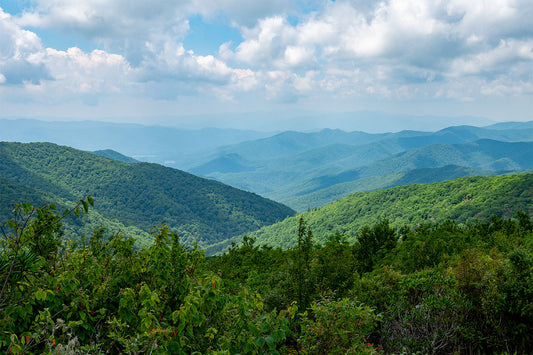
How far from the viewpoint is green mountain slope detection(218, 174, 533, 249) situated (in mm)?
94750

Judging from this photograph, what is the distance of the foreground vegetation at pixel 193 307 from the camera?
541cm

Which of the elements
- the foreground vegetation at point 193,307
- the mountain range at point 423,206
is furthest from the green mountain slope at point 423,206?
the foreground vegetation at point 193,307

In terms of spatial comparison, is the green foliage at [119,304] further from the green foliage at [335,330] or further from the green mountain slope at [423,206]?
the green mountain slope at [423,206]

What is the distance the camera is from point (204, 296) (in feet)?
19.5

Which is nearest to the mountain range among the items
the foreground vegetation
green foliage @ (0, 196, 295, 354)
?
the foreground vegetation

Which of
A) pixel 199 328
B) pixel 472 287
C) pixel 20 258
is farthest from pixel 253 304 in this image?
pixel 472 287

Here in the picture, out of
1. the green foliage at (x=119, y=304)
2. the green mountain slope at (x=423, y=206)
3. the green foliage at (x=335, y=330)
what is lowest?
the green mountain slope at (x=423, y=206)

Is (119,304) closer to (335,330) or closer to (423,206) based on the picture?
(335,330)

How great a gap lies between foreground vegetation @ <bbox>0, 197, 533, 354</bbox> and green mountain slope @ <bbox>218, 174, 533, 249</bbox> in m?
84.9

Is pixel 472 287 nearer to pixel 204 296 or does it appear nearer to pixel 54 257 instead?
pixel 204 296

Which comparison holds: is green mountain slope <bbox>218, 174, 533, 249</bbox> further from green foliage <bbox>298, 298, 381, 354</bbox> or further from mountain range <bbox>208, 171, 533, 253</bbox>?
green foliage <bbox>298, 298, 381, 354</bbox>

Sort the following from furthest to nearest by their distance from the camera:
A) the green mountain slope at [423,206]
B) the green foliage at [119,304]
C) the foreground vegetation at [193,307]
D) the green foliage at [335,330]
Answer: the green mountain slope at [423,206] → the green foliage at [335,330] → the foreground vegetation at [193,307] → the green foliage at [119,304]

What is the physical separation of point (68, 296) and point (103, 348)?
49.9 inches

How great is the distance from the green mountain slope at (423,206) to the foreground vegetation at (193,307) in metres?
84.9
